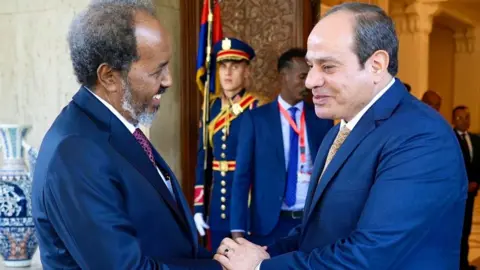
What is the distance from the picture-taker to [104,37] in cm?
149

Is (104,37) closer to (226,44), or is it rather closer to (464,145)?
(226,44)

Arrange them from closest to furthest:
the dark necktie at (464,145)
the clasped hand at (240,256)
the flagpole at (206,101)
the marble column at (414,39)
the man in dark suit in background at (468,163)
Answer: the clasped hand at (240,256) < the flagpole at (206,101) < the man in dark suit in background at (468,163) < the dark necktie at (464,145) < the marble column at (414,39)

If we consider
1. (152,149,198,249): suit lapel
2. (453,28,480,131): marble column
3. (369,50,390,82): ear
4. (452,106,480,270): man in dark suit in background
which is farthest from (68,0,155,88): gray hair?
(453,28,480,131): marble column

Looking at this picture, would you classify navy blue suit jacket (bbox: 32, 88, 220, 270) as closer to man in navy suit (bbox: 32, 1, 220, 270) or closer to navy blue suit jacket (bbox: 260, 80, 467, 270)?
man in navy suit (bbox: 32, 1, 220, 270)

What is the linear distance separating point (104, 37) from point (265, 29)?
2.69m

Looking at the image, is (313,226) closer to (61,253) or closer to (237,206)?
(61,253)

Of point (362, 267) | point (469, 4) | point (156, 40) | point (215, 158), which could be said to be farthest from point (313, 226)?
point (469, 4)

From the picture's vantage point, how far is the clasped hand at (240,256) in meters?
1.77

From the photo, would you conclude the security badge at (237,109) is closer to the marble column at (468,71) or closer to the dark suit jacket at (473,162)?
the dark suit jacket at (473,162)

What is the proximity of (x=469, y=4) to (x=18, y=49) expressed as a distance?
10.1 m

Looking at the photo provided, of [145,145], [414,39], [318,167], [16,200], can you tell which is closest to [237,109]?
[16,200]

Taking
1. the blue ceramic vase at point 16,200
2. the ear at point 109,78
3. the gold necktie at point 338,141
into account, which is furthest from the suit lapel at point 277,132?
the ear at point 109,78

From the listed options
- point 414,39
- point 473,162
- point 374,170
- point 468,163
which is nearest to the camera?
point 374,170

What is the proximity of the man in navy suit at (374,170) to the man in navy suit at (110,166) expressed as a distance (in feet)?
1.14
